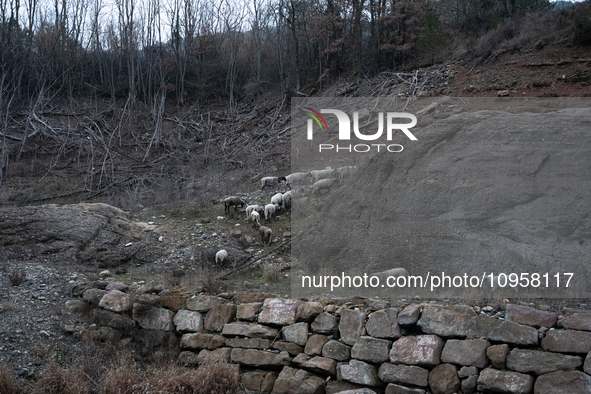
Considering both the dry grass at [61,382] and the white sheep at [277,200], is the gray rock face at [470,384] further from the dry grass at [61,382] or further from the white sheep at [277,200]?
the white sheep at [277,200]

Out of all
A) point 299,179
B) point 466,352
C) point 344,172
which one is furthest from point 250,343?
point 299,179

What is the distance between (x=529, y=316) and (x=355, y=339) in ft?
6.96

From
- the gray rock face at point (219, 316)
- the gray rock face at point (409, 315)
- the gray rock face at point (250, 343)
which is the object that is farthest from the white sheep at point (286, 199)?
the gray rock face at point (409, 315)

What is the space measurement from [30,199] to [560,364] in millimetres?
16707

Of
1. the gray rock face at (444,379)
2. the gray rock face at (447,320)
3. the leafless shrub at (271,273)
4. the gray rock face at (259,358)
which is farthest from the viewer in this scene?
the leafless shrub at (271,273)

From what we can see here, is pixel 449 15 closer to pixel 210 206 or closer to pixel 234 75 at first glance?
pixel 234 75

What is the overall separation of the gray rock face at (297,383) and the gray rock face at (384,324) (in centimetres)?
96

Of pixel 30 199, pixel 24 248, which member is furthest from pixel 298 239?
pixel 30 199

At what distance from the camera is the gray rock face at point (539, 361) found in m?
5.20

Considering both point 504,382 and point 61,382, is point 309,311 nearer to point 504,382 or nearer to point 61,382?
point 504,382

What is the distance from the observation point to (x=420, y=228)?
8.51 m

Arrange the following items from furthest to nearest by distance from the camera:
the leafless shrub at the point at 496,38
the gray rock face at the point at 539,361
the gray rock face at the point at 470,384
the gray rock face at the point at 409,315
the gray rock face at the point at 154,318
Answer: the leafless shrub at the point at 496,38
the gray rock face at the point at 154,318
the gray rock face at the point at 409,315
the gray rock face at the point at 470,384
the gray rock face at the point at 539,361

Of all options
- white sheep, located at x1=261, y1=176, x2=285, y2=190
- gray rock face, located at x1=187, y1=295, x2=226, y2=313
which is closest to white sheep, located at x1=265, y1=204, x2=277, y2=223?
white sheep, located at x1=261, y1=176, x2=285, y2=190

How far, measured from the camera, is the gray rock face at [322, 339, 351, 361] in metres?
6.58
